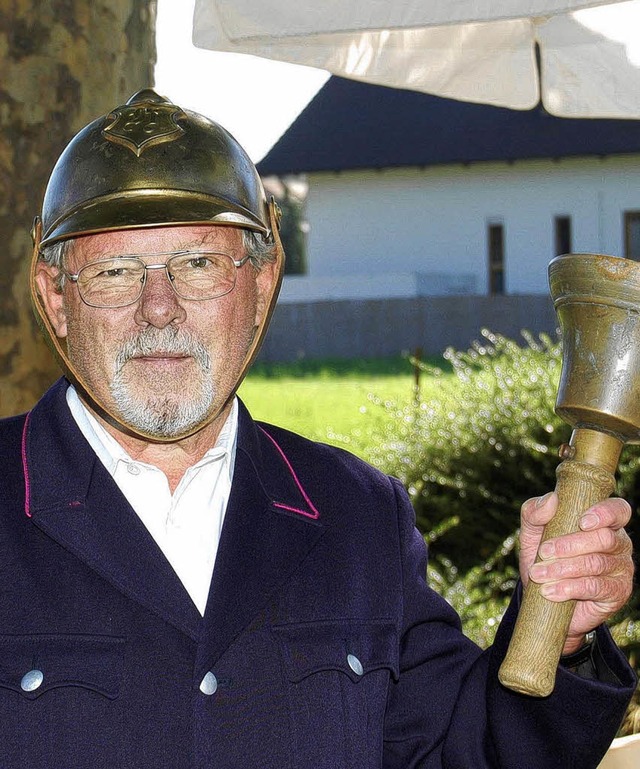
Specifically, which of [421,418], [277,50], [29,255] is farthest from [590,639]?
[421,418]

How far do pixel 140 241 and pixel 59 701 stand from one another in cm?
80

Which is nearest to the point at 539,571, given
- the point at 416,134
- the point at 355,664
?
the point at 355,664

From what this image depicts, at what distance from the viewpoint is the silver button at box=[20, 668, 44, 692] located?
1.90 meters

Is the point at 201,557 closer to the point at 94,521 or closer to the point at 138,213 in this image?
the point at 94,521

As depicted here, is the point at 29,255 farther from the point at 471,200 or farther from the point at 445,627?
the point at 471,200

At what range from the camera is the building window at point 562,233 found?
2797 cm

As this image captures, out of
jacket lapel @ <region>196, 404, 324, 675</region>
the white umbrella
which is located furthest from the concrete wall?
jacket lapel @ <region>196, 404, 324, 675</region>

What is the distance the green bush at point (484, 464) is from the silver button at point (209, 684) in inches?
163

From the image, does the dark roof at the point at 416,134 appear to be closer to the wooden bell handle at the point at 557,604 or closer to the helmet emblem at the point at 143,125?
the helmet emblem at the point at 143,125

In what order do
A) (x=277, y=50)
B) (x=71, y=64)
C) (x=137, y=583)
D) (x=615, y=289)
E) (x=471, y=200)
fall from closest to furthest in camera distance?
(x=615, y=289)
(x=137, y=583)
(x=277, y=50)
(x=71, y=64)
(x=471, y=200)

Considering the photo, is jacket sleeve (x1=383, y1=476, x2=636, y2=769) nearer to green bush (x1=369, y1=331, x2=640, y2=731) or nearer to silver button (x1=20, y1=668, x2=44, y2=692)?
silver button (x1=20, y1=668, x2=44, y2=692)

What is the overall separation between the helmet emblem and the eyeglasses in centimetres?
20

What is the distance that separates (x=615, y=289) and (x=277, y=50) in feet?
4.62

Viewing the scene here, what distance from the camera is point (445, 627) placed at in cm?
235
